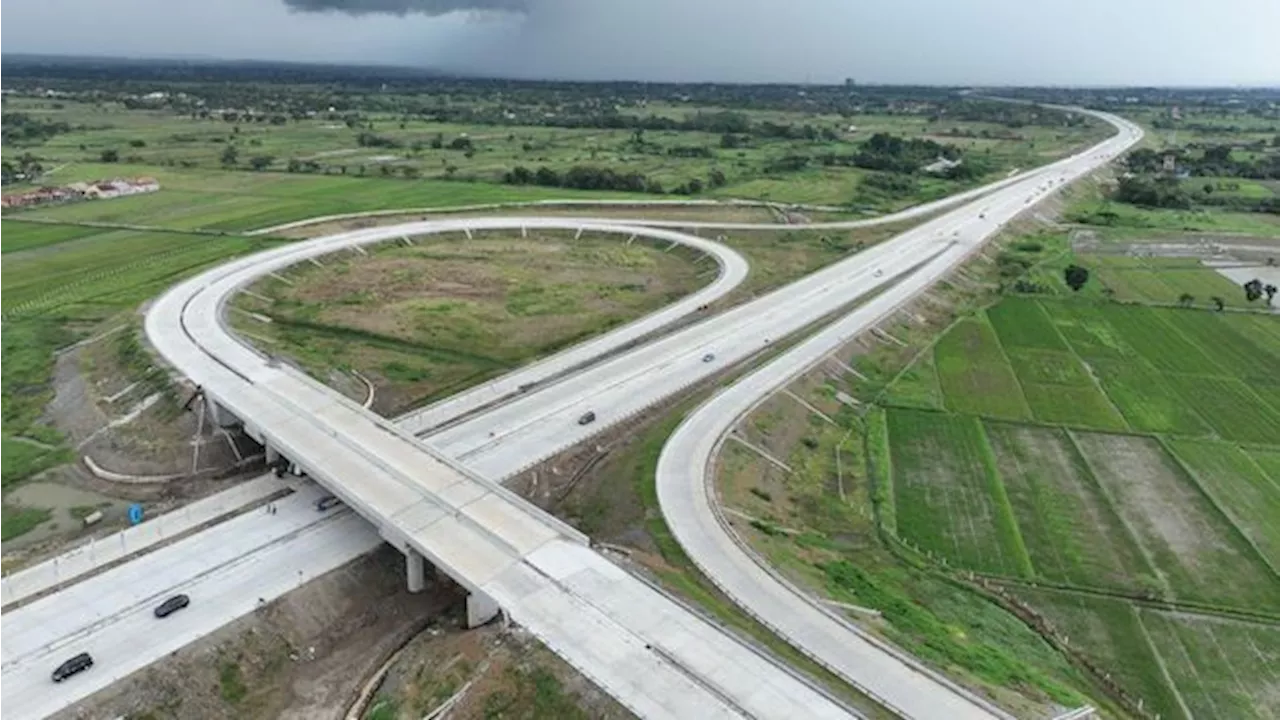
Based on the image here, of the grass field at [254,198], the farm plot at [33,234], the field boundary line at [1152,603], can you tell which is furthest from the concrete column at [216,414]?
the grass field at [254,198]

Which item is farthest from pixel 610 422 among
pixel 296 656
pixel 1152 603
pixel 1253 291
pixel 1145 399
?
pixel 1253 291

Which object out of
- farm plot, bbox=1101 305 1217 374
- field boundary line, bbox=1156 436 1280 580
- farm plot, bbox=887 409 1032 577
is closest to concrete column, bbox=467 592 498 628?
farm plot, bbox=887 409 1032 577

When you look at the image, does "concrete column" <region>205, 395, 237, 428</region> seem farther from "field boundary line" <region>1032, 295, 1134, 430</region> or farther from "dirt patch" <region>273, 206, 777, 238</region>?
"field boundary line" <region>1032, 295, 1134, 430</region>

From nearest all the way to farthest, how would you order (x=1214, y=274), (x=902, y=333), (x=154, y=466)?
(x=154, y=466)
(x=902, y=333)
(x=1214, y=274)

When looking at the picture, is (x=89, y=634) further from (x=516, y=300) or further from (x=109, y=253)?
(x=109, y=253)

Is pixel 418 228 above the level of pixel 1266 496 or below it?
above

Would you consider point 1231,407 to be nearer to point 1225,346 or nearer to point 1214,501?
point 1225,346

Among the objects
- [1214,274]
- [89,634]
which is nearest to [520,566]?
[89,634]
